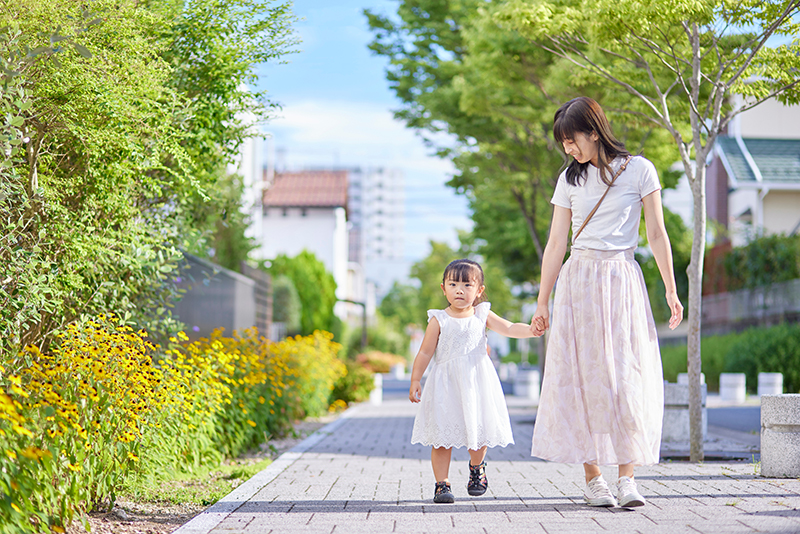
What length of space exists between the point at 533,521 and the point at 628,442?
0.68 meters

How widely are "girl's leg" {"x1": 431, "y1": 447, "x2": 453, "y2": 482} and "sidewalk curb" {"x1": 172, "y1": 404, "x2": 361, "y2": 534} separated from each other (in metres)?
1.21

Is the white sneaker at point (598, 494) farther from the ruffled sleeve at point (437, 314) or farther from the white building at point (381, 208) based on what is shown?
the white building at point (381, 208)

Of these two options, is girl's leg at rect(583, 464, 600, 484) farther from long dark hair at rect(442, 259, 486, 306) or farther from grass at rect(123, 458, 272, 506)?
grass at rect(123, 458, 272, 506)

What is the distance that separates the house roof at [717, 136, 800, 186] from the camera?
2736 centimetres

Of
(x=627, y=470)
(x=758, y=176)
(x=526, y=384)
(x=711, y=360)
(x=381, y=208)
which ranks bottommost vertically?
(x=526, y=384)

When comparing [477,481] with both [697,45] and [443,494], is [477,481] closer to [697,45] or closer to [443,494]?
[443,494]

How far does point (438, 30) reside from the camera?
15430mm

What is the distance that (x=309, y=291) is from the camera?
35406 millimetres

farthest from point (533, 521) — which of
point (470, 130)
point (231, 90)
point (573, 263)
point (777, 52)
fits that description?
point (470, 130)

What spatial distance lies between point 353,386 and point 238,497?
1241 centimetres

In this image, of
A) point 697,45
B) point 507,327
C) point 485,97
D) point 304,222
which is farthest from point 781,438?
point 304,222

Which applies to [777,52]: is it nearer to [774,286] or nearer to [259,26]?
[259,26]

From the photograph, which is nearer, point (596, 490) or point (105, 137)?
point (596, 490)

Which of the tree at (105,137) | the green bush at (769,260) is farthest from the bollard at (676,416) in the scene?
the green bush at (769,260)
